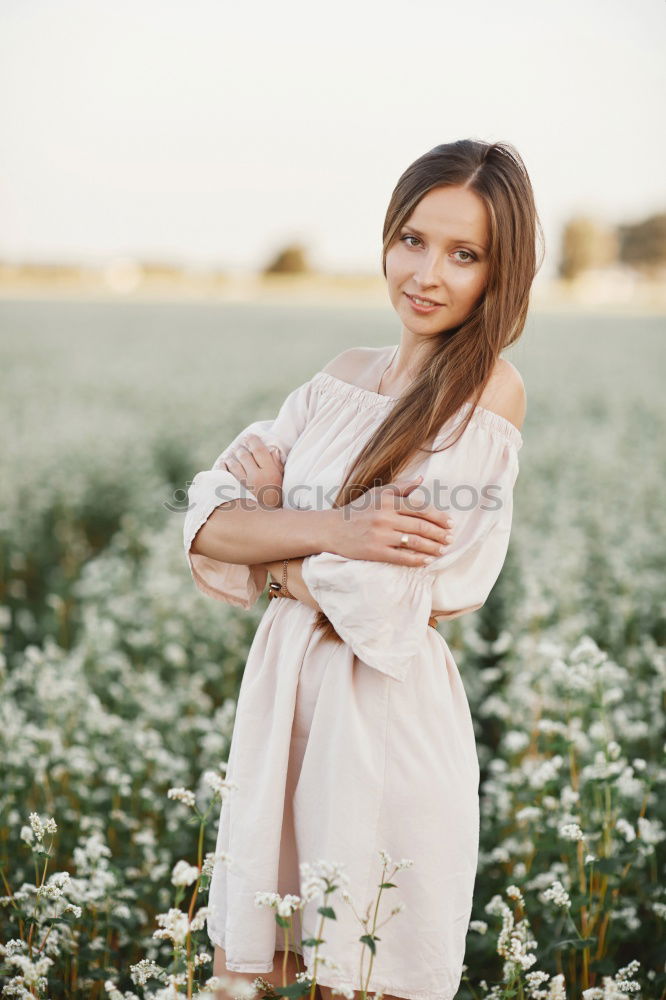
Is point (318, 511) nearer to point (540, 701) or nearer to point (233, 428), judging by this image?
point (540, 701)

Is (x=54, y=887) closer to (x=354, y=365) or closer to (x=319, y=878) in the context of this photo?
(x=319, y=878)

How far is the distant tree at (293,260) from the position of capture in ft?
256

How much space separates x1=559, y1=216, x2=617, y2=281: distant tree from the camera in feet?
292

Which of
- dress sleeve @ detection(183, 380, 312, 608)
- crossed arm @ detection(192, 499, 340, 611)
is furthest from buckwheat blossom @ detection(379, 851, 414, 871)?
dress sleeve @ detection(183, 380, 312, 608)

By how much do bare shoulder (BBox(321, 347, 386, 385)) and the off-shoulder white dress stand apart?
313 millimetres

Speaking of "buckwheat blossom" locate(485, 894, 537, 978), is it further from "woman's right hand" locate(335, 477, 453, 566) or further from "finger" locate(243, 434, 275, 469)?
"finger" locate(243, 434, 275, 469)

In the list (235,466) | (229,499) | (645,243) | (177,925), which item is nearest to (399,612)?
(229,499)

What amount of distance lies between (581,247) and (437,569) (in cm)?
9396

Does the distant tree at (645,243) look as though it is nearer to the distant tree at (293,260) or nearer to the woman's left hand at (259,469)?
the distant tree at (293,260)

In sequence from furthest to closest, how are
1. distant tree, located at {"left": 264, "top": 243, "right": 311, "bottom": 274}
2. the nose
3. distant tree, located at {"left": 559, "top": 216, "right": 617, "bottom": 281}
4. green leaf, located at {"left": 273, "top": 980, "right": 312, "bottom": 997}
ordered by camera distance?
distant tree, located at {"left": 559, "top": 216, "right": 617, "bottom": 281}
distant tree, located at {"left": 264, "top": 243, "right": 311, "bottom": 274}
the nose
green leaf, located at {"left": 273, "top": 980, "right": 312, "bottom": 997}

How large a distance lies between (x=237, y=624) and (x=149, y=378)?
1056 cm

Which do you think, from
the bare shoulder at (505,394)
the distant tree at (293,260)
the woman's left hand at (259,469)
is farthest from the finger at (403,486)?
the distant tree at (293,260)

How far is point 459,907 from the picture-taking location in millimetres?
2027

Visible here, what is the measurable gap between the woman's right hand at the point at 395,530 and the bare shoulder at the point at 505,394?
0.84ft
